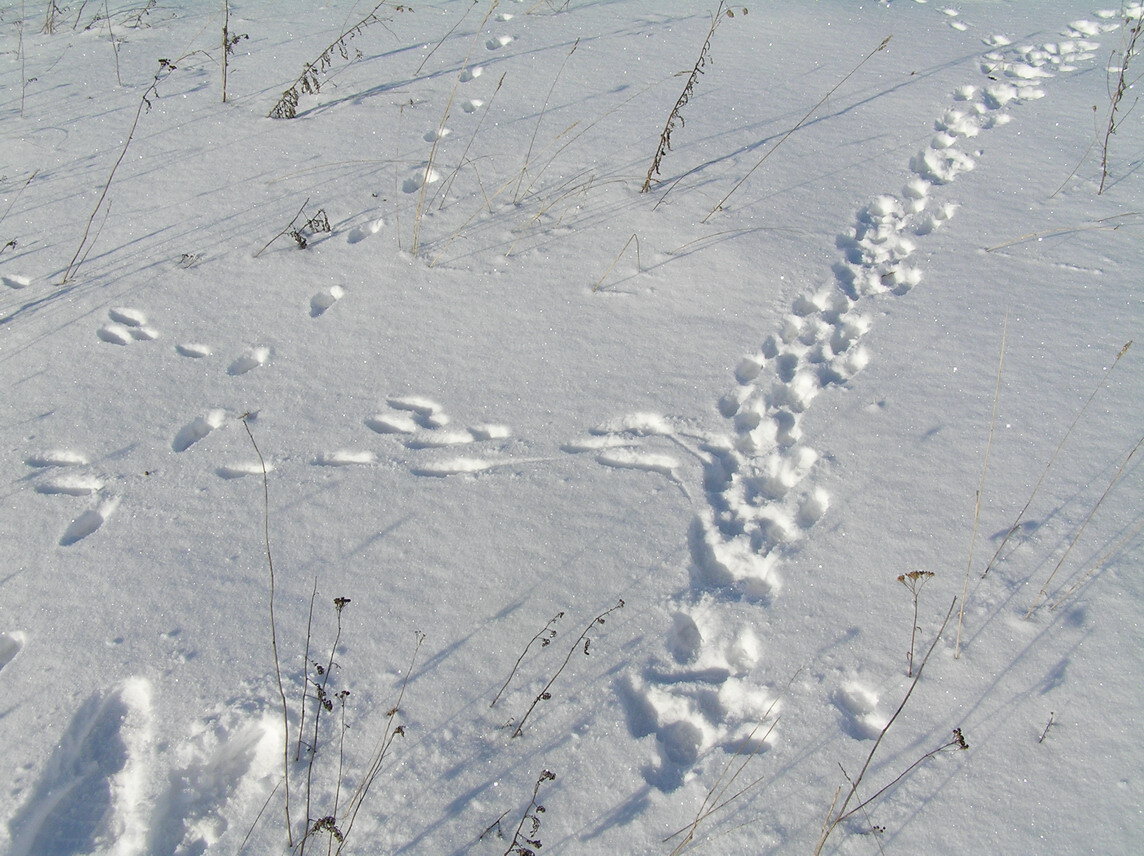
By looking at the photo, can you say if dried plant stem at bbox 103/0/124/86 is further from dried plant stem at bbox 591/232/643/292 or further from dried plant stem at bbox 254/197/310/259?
dried plant stem at bbox 591/232/643/292

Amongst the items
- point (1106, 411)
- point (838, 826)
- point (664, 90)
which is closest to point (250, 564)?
point (838, 826)

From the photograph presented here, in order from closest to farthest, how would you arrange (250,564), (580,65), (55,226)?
1. (250,564)
2. (55,226)
3. (580,65)

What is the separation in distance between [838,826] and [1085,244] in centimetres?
257

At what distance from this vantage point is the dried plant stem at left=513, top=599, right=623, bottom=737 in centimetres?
152

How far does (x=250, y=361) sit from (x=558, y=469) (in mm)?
1066

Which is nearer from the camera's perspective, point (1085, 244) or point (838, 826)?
point (838, 826)

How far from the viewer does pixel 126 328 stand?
233 cm

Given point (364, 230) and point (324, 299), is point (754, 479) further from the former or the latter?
point (364, 230)

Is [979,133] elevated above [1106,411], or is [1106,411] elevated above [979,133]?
[979,133]

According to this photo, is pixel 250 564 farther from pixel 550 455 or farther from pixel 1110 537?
pixel 1110 537

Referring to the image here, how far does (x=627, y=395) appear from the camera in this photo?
2242mm

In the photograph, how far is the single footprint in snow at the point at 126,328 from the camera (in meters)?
2.30

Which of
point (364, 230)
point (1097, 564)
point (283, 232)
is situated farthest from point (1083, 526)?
point (283, 232)

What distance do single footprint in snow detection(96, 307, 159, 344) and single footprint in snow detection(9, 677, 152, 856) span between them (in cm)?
121
